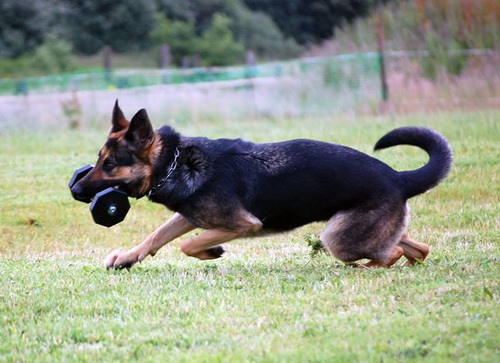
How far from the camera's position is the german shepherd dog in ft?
23.9

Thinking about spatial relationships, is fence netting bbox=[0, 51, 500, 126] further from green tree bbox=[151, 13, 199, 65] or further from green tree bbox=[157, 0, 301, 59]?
green tree bbox=[157, 0, 301, 59]

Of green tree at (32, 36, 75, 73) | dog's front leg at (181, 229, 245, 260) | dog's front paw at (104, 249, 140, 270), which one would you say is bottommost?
green tree at (32, 36, 75, 73)

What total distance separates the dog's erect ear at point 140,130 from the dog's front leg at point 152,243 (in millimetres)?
701

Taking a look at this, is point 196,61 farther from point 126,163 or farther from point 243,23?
point 126,163

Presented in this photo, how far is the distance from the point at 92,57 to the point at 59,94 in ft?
68.3

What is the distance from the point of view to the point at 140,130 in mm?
7340

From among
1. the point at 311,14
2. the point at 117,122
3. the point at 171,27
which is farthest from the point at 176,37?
the point at 117,122

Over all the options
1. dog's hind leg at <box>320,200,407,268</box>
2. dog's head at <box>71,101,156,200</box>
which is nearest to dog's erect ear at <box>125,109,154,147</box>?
dog's head at <box>71,101,156,200</box>

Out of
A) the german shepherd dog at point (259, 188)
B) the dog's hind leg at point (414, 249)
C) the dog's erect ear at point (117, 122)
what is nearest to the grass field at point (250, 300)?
the dog's hind leg at point (414, 249)

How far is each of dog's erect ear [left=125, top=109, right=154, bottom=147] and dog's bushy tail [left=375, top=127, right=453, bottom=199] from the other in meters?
1.92

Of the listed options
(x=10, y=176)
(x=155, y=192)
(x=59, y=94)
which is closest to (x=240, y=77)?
(x=59, y=94)

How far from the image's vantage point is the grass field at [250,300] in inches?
201

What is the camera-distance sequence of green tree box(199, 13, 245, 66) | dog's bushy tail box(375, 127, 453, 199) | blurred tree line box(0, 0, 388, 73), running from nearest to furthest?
dog's bushy tail box(375, 127, 453, 199) → blurred tree line box(0, 0, 388, 73) → green tree box(199, 13, 245, 66)

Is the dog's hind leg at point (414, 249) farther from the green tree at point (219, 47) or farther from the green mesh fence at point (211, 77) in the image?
the green tree at point (219, 47)
